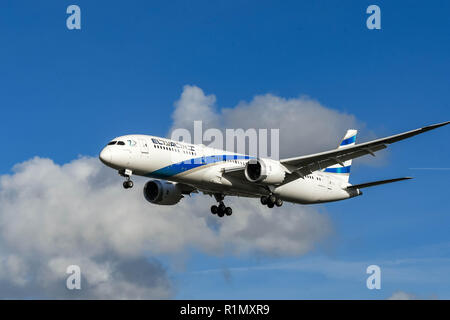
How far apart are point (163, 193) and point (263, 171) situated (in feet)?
32.7

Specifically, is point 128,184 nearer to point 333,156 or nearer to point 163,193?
point 163,193

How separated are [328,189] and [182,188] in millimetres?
12387

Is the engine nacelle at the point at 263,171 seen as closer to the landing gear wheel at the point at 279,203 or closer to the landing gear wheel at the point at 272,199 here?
the landing gear wheel at the point at 272,199

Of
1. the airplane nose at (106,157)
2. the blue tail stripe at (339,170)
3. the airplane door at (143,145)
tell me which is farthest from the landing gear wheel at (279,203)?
the airplane nose at (106,157)

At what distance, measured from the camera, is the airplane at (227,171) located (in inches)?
1577

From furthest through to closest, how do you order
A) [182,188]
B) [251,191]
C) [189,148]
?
[182,188]
[251,191]
[189,148]

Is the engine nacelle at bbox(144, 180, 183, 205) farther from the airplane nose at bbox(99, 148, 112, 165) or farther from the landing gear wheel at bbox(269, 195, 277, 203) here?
the airplane nose at bbox(99, 148, 112, 165)

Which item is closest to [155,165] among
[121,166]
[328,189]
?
[121,166]

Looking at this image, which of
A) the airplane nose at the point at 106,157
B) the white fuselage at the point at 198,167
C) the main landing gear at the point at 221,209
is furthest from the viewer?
the main landing gear at the point at 221,209

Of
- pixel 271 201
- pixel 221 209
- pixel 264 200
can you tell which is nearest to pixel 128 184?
pixel 264 200

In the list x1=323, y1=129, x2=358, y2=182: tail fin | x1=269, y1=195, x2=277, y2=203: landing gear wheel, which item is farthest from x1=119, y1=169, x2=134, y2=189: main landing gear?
x1=323, y1=129, x2=358, y2=182: tail fin
